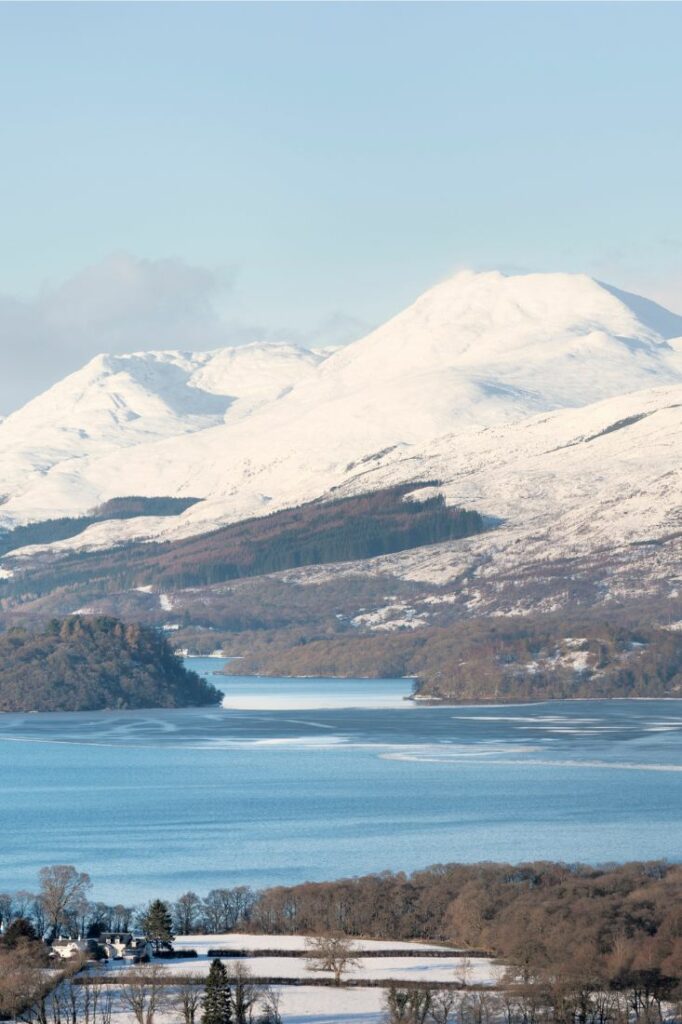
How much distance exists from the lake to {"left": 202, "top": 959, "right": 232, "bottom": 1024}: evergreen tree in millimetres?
29046

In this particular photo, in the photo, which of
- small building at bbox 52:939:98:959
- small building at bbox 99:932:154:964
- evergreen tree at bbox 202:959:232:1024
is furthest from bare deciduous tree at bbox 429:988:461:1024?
small building at bbox 52:939:98:959

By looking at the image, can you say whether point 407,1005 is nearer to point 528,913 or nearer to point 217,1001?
point 217,1001

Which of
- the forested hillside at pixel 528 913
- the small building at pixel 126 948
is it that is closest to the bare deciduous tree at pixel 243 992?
the small building at pixel 126 948

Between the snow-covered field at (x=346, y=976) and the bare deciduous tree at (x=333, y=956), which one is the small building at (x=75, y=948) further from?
the bare deciduous tree at (x=333, y=956)

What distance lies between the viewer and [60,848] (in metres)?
120

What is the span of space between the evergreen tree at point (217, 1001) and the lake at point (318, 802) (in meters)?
29.0

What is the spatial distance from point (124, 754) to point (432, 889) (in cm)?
9170

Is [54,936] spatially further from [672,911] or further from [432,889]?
[672,911]

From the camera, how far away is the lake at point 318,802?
114 metres

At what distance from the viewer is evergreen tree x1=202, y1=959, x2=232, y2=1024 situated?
232 feet

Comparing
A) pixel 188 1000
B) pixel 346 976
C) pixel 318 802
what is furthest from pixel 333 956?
pixel 318 802

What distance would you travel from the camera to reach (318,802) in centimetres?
14138

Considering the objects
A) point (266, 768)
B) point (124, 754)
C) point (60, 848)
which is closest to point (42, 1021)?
point (60, 848)

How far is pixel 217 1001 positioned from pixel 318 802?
69.8m
